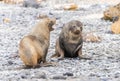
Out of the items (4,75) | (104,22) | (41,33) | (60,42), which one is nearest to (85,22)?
(104,22)

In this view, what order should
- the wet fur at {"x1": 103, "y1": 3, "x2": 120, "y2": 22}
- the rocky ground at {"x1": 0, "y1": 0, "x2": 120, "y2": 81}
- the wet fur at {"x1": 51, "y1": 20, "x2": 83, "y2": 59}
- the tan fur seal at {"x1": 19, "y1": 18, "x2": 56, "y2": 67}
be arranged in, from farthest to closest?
the wet fur at {"x1": 103, "y1": 3, "x2": 120, "y2": 22} → the wet fur at {"x1": 51, "y1": 20, "x2": 83, "y2": 59} → the tan fur seal at {"x1": 19, "y1": 18, "x2": 56, "y2": 67} → the rocky ground at {"x1": 0, "y1": 0, "x2": 120, "y2": 81}

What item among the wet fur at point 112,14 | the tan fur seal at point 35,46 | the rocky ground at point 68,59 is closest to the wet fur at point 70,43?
the rocky ground at point 68,59

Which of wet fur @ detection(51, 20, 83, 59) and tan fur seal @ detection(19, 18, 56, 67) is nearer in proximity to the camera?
tan fur seal @ detection(19, 18, 56, 67)

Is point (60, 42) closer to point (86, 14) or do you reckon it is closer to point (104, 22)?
point (104, 22)

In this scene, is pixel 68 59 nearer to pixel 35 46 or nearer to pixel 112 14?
pixel 35 46

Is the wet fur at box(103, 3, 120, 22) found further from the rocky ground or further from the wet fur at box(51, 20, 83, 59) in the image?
the wet fur at box(51, 20, 83, 59)

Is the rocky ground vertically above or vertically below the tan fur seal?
below

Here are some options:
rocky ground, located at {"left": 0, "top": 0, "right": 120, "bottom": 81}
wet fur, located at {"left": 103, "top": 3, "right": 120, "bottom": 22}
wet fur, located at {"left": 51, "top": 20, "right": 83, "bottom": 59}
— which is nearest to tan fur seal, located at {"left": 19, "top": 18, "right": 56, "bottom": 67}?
rocky ground, located at {"left": 0, "top": 0, "right": 120, "bottom": 81}

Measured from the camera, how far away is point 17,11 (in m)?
24.6

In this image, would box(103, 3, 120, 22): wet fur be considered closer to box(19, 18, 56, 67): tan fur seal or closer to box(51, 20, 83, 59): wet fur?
box(51, 20, 83, 59): wet fur

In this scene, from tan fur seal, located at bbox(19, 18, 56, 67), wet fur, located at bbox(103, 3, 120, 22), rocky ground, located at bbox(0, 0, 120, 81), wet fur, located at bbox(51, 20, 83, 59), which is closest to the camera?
rocky ground, located at bbox(0, 0, 120, 81)

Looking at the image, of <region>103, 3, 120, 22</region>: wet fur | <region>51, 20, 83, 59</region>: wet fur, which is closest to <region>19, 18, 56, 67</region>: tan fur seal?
<region>51, 20, 83, 59</region>: wet fur

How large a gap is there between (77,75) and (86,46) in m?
4.14

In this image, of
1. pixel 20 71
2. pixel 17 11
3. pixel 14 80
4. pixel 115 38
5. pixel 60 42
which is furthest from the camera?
pixel 17 11
